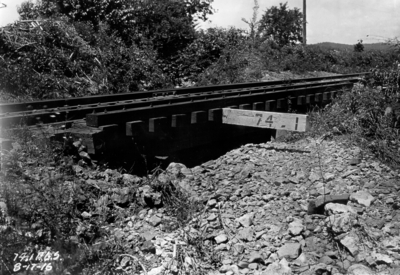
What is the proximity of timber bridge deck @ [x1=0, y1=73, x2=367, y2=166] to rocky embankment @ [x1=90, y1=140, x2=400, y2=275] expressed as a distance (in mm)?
921

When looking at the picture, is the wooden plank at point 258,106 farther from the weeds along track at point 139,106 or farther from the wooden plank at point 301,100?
the wooden plank at point 301,100

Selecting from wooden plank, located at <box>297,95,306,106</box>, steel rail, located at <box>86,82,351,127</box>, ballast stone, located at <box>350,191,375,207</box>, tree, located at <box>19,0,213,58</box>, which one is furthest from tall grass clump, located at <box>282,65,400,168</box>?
tree, located at <box>19,0,213,58</box>

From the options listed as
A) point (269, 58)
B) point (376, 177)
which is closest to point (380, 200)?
point (376, 177)

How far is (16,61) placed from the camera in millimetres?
15039

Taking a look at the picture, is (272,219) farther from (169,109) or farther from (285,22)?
(285,22)

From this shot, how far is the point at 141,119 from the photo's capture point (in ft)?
25.2

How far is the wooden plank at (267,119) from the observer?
26.2 feet

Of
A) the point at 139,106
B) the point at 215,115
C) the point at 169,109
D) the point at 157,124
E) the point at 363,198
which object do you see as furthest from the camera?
the point at 139,106

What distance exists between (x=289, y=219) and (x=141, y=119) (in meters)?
3.36

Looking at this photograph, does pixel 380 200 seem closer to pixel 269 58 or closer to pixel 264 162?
pixel 264 162

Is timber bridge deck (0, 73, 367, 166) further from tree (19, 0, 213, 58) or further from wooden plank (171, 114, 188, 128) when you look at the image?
tree (19, 0, 213, 58)

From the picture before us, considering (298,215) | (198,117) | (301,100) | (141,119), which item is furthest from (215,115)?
(298,215)

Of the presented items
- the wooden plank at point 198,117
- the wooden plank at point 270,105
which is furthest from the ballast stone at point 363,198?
the wooden plank at point 270,105

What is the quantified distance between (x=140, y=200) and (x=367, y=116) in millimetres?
3829
